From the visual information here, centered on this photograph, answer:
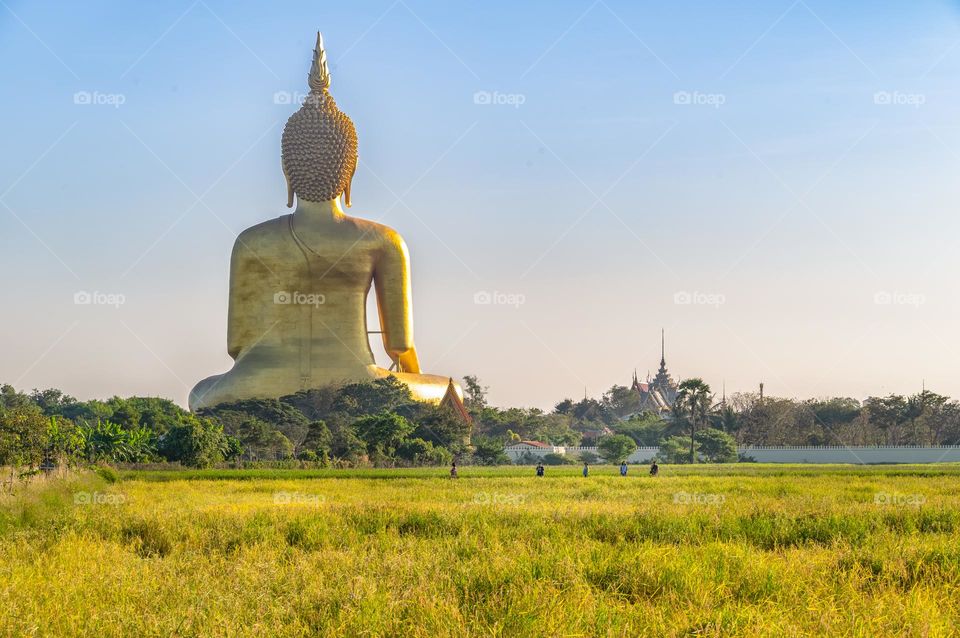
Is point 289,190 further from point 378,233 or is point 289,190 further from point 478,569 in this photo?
point 478,569

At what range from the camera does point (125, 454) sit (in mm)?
35531

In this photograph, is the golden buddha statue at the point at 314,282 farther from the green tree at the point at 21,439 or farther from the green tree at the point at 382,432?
the green tree at the point at 21,439

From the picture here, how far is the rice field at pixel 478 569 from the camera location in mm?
7418

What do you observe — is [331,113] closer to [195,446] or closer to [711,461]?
[195,446]

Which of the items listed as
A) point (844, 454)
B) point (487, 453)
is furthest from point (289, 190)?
point (844, 454)

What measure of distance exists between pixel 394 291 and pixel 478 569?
3929cm

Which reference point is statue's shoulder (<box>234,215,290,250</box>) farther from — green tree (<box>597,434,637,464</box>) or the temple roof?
green tree (<box>597,434,637,464</box>)

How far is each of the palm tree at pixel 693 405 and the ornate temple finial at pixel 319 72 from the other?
2274 cm

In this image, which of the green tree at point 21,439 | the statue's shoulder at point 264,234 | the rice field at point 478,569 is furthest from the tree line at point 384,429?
the rice field at point 478,569

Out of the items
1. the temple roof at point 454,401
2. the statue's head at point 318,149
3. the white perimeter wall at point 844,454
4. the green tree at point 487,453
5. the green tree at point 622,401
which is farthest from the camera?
the green tree at point 622,401

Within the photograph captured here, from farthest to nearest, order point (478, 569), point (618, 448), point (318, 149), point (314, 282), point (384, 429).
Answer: point (618, 448), point (314, 282), point (318, 149), point (384, 429), point (478, 569)

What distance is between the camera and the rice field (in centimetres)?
742

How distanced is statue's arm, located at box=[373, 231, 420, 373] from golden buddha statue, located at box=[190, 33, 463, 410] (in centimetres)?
4

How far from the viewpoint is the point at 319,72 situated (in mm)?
47344
